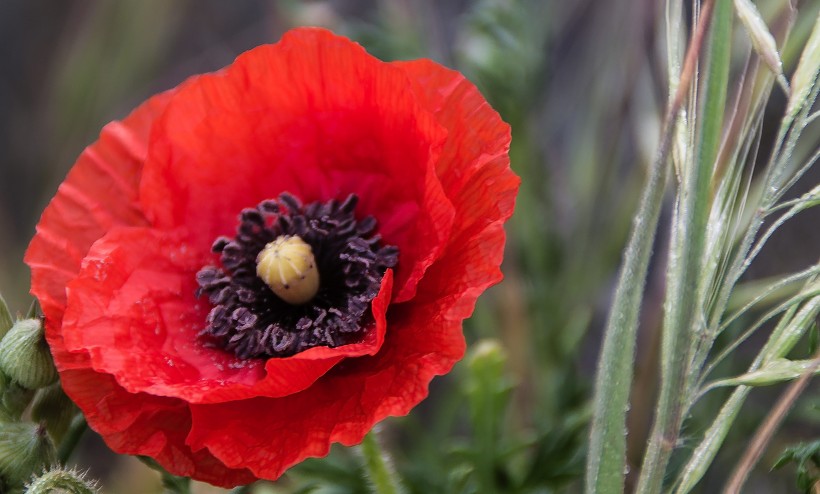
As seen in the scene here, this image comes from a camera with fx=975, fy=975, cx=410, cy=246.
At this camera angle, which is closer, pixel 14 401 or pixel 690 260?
pixel 690 260

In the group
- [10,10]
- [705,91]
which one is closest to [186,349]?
[705,91]

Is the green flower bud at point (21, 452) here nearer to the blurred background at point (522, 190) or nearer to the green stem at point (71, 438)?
the green stem at point (71, 438)

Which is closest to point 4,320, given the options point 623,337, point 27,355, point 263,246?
point 27,355

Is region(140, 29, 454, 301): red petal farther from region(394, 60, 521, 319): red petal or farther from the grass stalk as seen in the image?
the grass stalk

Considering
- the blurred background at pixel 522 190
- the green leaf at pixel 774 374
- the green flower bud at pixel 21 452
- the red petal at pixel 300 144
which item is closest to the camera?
the green leaf at pixel 774 374

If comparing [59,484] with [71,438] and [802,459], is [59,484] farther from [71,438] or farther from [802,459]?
[802,459]

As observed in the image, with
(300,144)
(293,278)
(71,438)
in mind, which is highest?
(300,144)

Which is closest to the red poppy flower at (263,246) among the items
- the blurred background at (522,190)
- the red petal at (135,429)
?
the red petal at (135,429)
